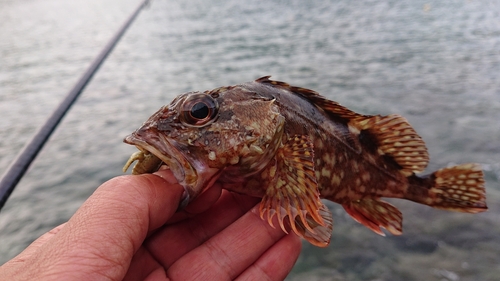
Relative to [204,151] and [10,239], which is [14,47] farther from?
[204,151]

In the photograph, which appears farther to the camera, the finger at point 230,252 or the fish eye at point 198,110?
the finger at point 230,252

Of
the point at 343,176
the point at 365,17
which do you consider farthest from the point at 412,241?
the point at 365,17

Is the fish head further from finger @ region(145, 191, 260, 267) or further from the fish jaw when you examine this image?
finger @ region(145, 191, 260, 267)

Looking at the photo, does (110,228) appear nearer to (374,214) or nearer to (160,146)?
(160,146)

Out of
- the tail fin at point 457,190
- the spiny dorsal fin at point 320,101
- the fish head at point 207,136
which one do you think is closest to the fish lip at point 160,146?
the fish head at point 207,136

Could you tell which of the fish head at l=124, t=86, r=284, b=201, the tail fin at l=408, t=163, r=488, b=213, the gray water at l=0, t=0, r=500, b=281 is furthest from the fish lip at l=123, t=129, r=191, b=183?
the gray water at l=0, t=0, r=500, b=281

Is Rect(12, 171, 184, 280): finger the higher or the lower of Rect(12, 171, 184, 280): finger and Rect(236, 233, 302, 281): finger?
the higher

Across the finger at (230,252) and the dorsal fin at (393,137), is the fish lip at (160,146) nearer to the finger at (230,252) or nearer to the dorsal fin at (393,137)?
the finger at (230,252)
